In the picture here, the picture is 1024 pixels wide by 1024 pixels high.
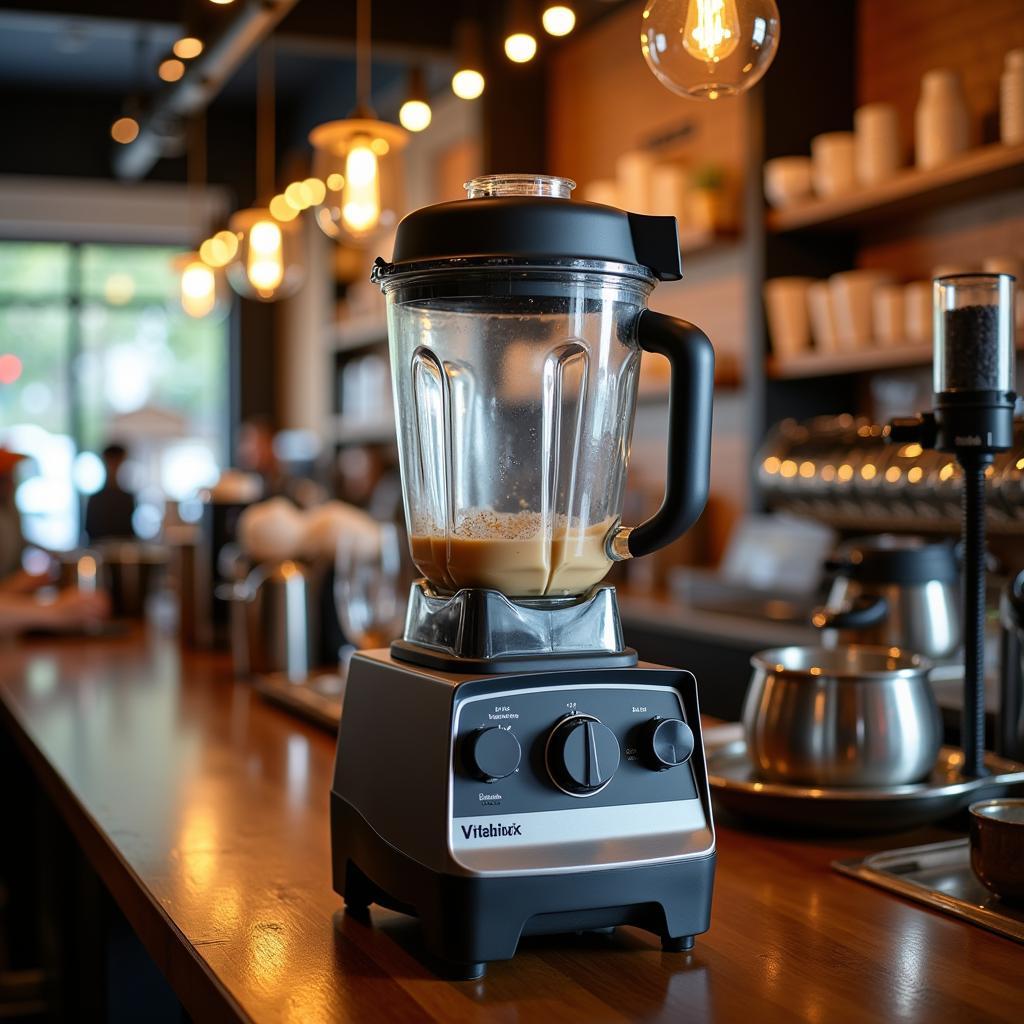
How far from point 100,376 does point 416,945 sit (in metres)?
9.22

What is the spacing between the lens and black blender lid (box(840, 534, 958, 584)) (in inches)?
66.7

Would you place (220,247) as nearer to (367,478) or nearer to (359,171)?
(359,171)

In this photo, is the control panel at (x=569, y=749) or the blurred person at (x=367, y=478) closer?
the control panel at (x=569, y=749)

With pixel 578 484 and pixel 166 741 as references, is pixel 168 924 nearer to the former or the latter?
pixel 578 484

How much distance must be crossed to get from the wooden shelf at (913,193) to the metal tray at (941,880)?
2207mm

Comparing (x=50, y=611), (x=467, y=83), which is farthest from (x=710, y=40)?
(x=50, y=611)

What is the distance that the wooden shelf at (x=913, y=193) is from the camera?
3.00 meters

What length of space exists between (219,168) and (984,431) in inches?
338

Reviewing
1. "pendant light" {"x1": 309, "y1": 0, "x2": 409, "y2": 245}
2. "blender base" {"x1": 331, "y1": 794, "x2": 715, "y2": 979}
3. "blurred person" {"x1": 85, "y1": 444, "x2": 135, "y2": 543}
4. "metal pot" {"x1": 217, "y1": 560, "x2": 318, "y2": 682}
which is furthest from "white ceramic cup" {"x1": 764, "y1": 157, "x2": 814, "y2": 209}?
"blurred person" {"x1": 85, "y1": 444, "x2": 135, "y2": 543}

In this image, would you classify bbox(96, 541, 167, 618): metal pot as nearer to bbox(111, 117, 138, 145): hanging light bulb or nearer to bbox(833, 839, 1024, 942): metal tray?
bbox(833, 839, 1024, 942): metal tray

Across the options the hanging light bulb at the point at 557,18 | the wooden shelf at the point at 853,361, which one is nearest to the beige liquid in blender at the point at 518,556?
the hanging light bulb at the point at 557,18

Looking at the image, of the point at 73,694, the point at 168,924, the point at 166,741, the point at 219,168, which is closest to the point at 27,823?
the point at 73,694

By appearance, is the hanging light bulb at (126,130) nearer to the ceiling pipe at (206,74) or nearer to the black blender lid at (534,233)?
the ceiling pipe at (206,74)

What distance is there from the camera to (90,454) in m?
9.48
